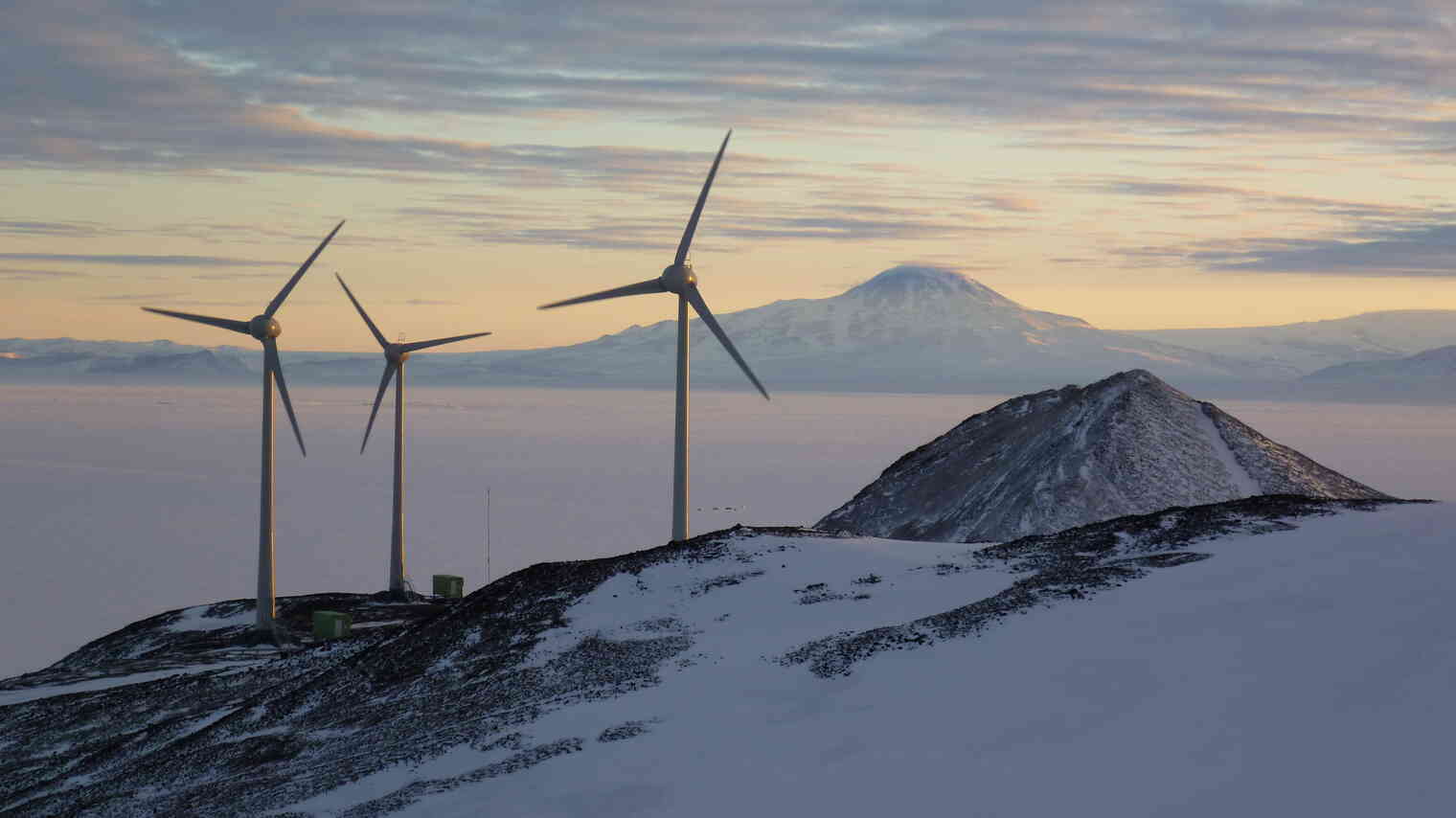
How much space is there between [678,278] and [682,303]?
1.44 metres

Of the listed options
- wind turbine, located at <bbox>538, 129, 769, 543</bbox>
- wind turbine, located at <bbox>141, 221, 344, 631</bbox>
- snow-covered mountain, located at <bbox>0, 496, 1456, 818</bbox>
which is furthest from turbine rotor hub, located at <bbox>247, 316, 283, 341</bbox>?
snow-covered mountain, located at <bbox>0, 496, 1456, 818</bbox>

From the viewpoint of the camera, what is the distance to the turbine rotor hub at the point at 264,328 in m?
80.6

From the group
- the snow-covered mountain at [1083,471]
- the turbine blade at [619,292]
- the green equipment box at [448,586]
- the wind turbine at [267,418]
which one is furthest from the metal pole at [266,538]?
the snow-covered mountain at [1083,471]

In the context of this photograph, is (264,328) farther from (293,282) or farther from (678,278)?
(678,278)

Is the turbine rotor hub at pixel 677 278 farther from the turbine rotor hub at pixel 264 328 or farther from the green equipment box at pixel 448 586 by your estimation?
the green equipment box at pixel 448 586

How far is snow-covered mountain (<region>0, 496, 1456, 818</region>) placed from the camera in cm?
2606

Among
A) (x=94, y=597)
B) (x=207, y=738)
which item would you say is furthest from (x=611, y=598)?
(x=94, y=597)

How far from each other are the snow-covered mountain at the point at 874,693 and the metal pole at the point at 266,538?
27.2m

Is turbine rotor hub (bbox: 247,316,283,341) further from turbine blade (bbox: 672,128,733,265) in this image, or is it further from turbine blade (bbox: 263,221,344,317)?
turbine blade (bbox: 672,128,733,265)

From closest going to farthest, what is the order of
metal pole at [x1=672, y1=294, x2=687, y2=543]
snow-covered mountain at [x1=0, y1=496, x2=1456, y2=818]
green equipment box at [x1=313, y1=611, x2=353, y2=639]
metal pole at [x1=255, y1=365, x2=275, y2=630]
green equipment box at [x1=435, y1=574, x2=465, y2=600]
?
snow-covered mountain at [x1=0, y1=496, x2=1456, y2=818] → metal pole at [x1=672, y1=294, x2=687, y2=543] → green equipment box at [x1=313, y1=611, x2=353, y2=639] → metal pole at [x1=255, y1=365, x2=275, y2=630] → green equipment box at [x1=435, y1=574, x2=465, y2=600]

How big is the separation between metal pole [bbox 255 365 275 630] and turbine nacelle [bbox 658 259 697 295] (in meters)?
27.1

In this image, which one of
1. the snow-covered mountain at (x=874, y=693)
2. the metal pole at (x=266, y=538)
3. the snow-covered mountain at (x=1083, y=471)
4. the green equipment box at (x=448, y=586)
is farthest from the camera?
the green equipment box at (x=448, y=586)

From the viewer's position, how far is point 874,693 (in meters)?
31.7

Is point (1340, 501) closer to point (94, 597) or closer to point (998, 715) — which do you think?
point (998, 715)
